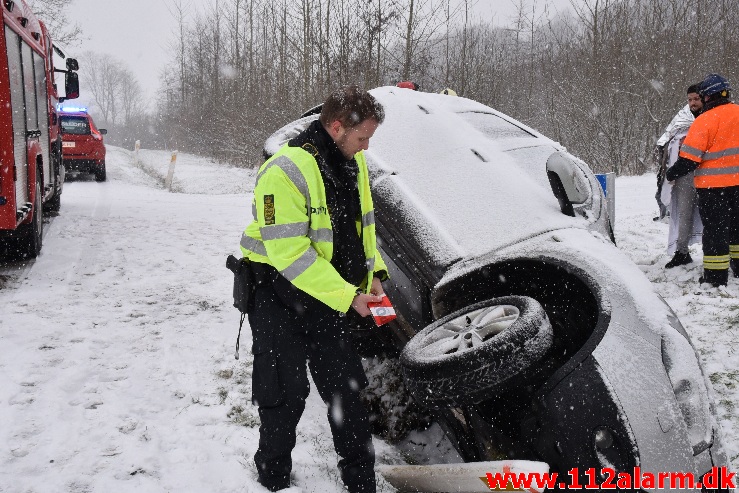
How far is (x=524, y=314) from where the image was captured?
91.3 inches

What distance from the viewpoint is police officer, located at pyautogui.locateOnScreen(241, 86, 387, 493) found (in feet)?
7.55

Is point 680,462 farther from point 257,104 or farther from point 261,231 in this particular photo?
point 257,104

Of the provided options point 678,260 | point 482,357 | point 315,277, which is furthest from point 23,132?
point 678,260

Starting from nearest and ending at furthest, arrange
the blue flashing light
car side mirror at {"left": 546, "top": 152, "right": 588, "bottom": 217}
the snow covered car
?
the snow covered car
car side mirror at {"left": 546, "top": 152, "right": 588, "bottom": 217}
the blue flashing light

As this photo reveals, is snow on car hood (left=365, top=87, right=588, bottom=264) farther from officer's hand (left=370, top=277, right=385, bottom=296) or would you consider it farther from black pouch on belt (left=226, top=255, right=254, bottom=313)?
black pouch on belt (left=226, top=255, right=254, bottom=313)

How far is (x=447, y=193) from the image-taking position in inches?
127

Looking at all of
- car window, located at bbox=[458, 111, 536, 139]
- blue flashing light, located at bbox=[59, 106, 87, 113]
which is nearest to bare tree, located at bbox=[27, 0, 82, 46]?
blue flashing light, located at bbox=[59, 106, 87, 113]

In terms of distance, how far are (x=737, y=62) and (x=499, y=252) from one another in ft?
57.5

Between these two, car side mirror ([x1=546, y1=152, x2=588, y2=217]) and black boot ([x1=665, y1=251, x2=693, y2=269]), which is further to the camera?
black boot ([x1=665, y1=251, x2=693, y2=269])

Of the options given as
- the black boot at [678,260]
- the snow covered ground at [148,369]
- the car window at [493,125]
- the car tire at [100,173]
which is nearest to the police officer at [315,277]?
the snow covered ground at [148,369]

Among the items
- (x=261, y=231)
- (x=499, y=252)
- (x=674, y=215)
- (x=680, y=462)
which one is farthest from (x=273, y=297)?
(x=674, y=215)

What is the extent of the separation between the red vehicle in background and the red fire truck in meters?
7.46

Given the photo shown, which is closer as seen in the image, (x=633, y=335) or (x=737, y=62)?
(x=633, y=335)

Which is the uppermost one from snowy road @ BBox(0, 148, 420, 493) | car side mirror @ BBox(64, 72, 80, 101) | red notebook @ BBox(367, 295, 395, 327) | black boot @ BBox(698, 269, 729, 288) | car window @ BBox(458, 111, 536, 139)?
car side mirror @ BBox(64, 72, 80, 101)
